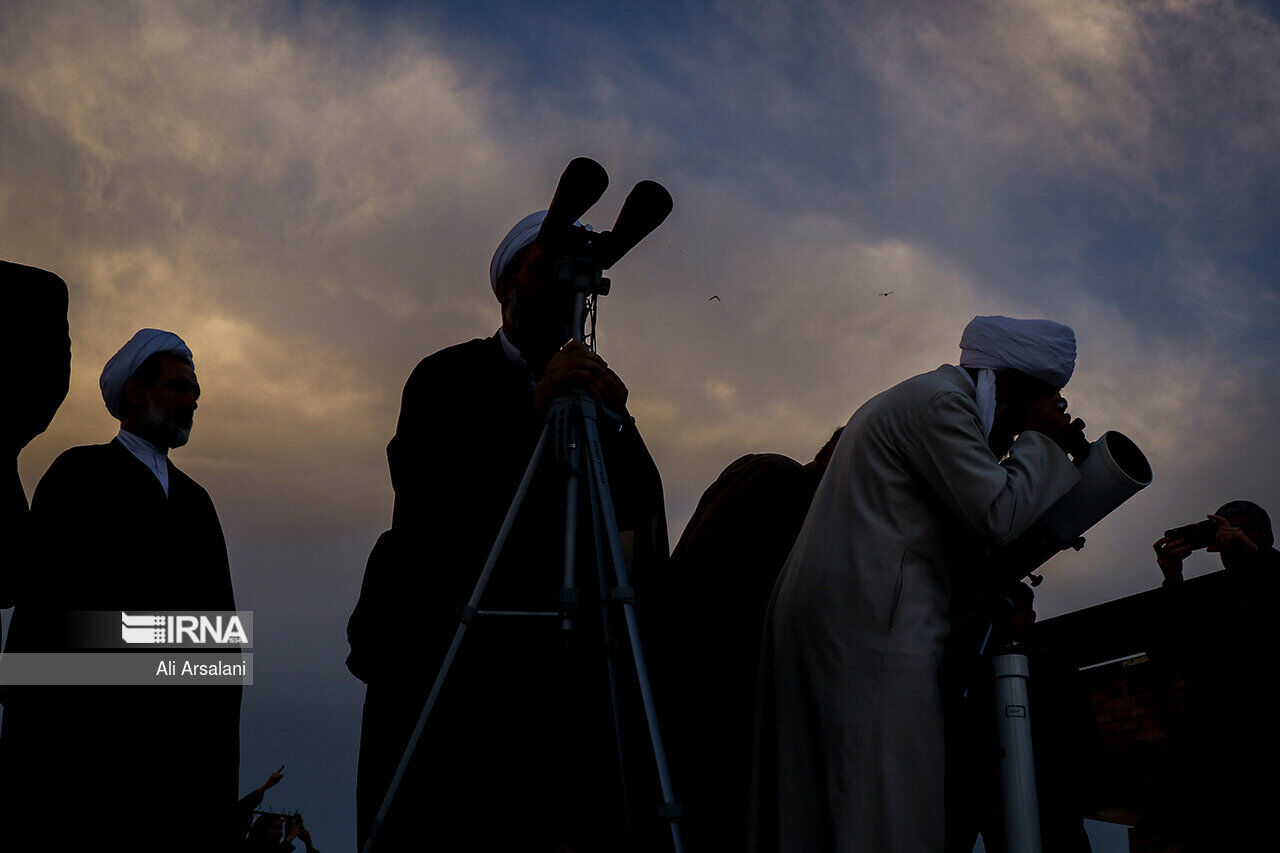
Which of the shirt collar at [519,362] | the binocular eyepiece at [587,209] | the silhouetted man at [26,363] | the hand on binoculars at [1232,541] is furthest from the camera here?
the hand on binoculars at [1232,541]

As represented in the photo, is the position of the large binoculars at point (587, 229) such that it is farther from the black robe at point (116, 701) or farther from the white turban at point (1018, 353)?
the black robe at point (116, 701)

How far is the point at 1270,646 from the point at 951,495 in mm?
978

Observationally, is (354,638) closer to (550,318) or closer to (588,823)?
(588,823)

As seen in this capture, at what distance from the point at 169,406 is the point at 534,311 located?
158cm

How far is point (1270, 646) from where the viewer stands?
101 inches

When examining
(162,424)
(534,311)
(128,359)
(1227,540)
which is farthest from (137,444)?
(1227,540)

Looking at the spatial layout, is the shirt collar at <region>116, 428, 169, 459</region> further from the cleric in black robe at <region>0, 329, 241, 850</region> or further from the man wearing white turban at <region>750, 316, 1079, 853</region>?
the man wearing white turban at <region>750, 316, 1079, 853</region>

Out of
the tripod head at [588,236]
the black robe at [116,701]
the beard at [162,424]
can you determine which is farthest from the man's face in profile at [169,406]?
the tripod head at [588,236]

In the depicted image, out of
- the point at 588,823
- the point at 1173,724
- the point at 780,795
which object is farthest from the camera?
the point at 1173,724

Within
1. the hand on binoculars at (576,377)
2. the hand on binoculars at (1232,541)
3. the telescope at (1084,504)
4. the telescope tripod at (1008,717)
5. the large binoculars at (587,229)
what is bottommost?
the telescope tripod at (1008,717)

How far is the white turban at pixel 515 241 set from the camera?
3.22m

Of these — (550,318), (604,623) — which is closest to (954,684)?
(604,623)

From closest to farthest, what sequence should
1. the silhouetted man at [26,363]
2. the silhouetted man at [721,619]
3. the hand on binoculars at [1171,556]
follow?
the silhouetted man at [26,363] → the silhouetted man at [721,619] → the hand on binoculars at [1171,556]

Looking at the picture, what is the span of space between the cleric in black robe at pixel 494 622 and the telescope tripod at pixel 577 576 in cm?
9
